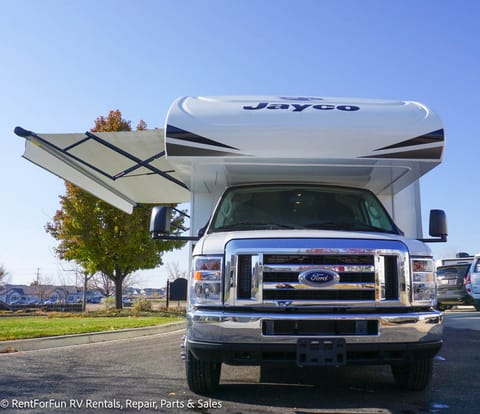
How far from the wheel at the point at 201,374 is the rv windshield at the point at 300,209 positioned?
1.35 meters

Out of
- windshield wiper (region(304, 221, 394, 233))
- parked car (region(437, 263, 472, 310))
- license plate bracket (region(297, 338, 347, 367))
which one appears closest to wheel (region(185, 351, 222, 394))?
license plate bracket (region(297, 338, 347, 367))

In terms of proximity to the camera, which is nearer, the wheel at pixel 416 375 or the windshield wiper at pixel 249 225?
the wheel at pixel 416 375

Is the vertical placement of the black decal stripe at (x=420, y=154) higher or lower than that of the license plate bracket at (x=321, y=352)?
higher

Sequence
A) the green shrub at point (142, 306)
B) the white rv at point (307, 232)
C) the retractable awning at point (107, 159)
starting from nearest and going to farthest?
the white rv at point (307, 232), the retractable awning at point (107, 159), the green shrub at point (142, 306)

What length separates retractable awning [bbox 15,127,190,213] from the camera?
7758mm

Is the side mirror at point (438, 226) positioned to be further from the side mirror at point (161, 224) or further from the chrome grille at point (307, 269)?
the side mirror at point (161, 224)

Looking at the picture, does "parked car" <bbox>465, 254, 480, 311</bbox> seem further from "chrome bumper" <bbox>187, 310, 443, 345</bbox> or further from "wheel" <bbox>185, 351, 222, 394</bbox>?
"wheel" <bbox>185, 351, 222, 394</bbox>

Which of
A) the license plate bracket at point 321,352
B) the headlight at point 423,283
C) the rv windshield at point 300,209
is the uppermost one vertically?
the rv windshield at point 300,209

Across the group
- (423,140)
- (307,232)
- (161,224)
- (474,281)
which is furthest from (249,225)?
(474,281)

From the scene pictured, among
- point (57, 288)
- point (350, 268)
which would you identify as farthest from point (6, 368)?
point (57, 288)

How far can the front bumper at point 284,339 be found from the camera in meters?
3.97

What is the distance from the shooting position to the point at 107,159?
8.27 metres

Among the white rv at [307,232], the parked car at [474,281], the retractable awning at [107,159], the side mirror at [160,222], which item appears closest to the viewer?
the white rv at [307,232]

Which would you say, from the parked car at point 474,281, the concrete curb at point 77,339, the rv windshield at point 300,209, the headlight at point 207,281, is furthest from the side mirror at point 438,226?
the parked car at point 474,281
